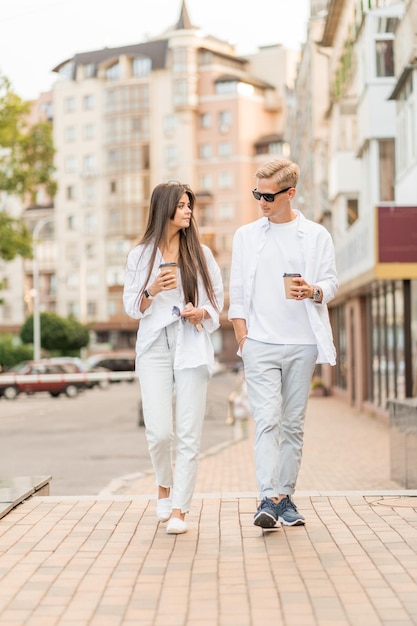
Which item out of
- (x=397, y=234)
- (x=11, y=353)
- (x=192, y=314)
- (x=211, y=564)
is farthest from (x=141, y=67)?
(x=211, y=564)

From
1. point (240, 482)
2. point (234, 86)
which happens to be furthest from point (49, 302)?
point (240, 482)

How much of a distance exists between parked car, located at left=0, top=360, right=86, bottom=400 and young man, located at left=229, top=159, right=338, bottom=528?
131ft

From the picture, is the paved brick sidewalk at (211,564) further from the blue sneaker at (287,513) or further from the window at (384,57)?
the window at (384,57)

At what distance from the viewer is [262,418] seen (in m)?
6.56

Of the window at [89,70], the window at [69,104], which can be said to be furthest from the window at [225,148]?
the window at [69,104]

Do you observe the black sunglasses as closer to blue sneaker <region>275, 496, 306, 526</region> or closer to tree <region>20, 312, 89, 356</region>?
blue sneaker <region>275, 496, 306, 526</region>

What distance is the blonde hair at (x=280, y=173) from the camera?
6.62 meters

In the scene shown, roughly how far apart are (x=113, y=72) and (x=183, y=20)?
7.30 metres

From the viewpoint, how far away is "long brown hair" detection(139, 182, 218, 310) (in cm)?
666

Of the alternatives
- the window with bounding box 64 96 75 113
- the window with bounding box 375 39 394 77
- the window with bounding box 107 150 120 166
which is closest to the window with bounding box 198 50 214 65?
the window with bounding box 107 150 120 166

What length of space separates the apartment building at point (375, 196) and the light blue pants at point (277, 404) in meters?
15.8

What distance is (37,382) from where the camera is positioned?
153 ft

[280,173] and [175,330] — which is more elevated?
[280,173]

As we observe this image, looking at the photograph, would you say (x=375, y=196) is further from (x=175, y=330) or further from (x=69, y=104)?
(x=69, y=104)
